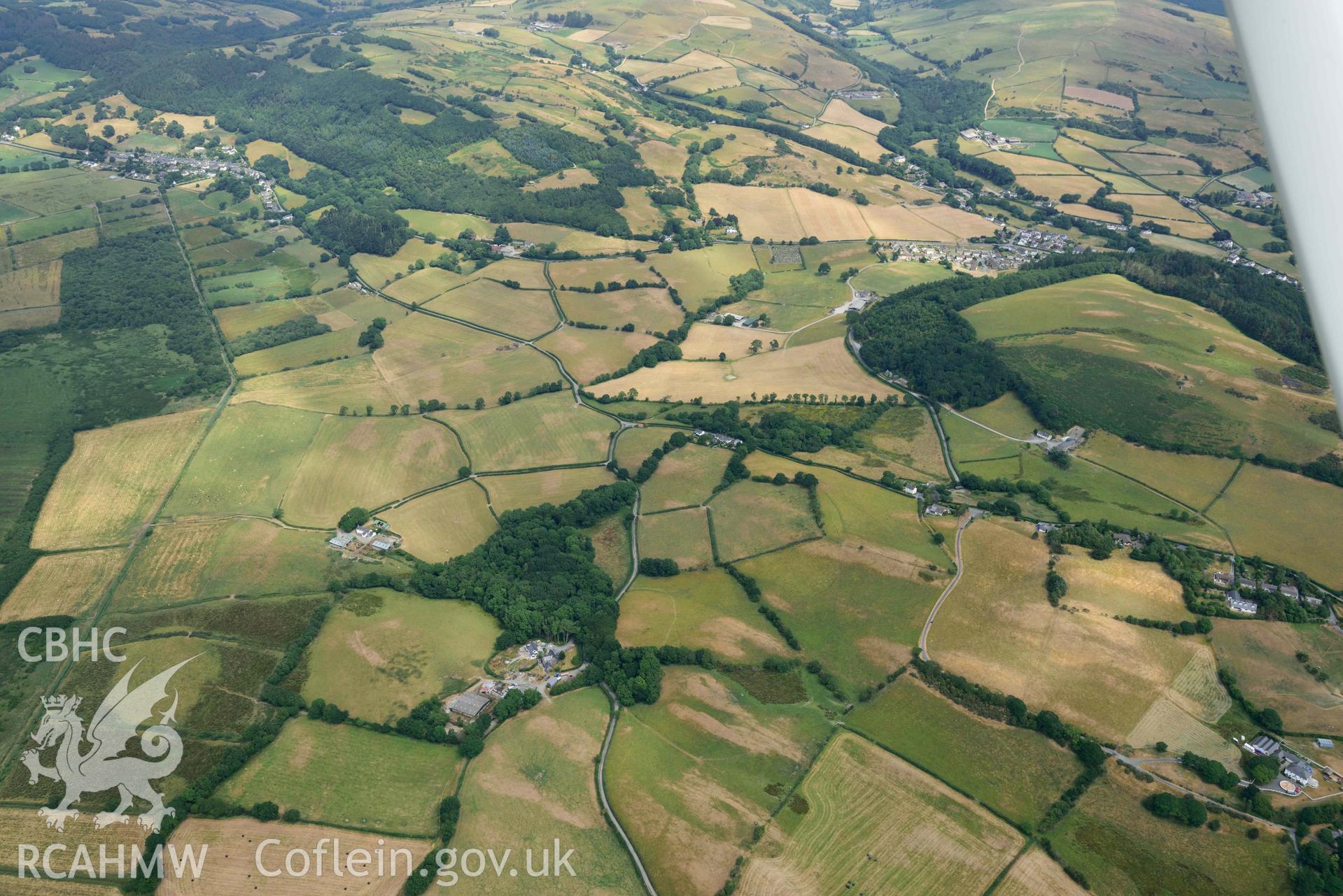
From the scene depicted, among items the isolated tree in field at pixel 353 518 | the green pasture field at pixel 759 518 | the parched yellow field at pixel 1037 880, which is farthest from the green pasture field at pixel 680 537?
the parched yellow field at pixel 1037 880

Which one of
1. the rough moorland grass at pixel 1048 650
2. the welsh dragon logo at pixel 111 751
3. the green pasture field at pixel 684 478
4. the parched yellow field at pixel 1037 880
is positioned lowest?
the welsh dragon logo at pixel 111 751

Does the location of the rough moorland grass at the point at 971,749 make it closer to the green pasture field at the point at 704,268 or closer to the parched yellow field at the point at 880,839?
the parched yellow field at the point at 880,839

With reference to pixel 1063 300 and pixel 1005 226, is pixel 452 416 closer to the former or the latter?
pixel 1063 300

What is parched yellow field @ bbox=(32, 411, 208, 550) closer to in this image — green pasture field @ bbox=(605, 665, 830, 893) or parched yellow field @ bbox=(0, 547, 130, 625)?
parched yellow field @ bbox=(0, 547, 130, 625)

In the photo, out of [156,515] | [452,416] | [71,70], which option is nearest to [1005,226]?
[452,416]

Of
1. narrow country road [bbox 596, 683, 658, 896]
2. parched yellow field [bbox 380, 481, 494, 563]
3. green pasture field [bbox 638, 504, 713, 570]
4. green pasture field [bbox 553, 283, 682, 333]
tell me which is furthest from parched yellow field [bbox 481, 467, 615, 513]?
green pasture field [bbox 553, 283, 682, 333]

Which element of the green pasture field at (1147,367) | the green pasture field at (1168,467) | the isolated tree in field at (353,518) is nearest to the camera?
the isolated tree in field at (353,518)
